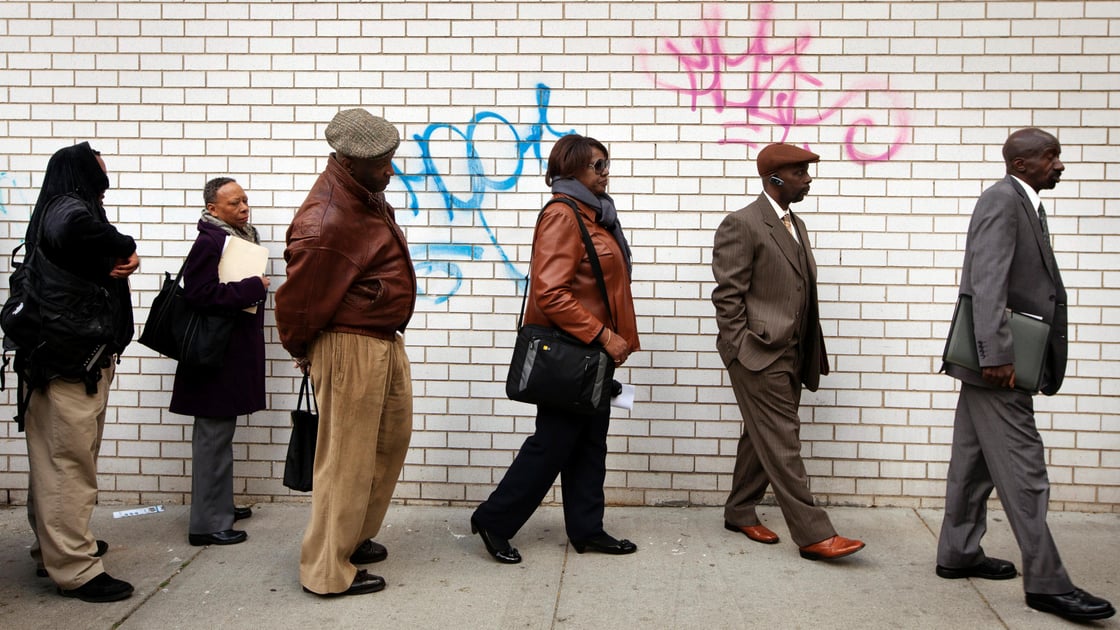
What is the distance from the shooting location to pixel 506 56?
5.62 metres

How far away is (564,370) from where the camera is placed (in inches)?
177

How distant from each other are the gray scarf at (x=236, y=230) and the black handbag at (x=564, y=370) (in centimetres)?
169

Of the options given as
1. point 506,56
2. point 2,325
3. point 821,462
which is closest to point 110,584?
point 2,325

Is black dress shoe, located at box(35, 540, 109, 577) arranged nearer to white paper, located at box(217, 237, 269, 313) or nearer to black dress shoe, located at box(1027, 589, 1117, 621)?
white paper, located at box(217, 237, 269, 313)

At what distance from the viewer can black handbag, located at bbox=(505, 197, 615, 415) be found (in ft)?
14.7

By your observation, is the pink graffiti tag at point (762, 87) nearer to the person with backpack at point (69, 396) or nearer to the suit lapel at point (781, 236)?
the suit lapel at point (781, 236)

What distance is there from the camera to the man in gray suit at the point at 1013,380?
4.11 m

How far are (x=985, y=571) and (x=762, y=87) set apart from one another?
2750 mm

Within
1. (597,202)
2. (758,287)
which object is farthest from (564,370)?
(758,287)

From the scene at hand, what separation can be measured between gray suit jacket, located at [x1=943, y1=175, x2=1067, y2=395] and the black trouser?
66.9 inches

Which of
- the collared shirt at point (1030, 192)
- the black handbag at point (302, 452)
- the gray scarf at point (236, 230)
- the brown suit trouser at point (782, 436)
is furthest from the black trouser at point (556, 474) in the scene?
the collared shirt at point (1030, 192)

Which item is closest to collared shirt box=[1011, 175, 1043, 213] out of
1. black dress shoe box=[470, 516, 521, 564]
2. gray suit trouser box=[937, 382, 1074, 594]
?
gray suit trouser box=[937, 382, 1074, 594]

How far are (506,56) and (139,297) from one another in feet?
8.27

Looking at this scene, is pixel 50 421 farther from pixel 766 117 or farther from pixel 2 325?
pixel 766 117
